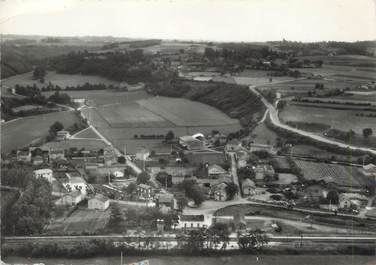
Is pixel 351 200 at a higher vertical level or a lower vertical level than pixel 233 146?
lower

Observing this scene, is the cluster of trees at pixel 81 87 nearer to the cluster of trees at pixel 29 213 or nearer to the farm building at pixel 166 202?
the farm building at pixel 166 202

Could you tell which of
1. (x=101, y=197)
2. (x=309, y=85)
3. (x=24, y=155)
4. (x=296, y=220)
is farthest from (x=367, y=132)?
(x=24, y=155)

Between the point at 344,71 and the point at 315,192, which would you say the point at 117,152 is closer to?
the point at 315,192

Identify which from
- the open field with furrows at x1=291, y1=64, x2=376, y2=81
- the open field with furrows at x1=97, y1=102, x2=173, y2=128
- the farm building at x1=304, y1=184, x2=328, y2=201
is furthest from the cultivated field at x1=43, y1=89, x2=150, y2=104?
the farm building at x1=304, y1=184, x2=328, y2=201

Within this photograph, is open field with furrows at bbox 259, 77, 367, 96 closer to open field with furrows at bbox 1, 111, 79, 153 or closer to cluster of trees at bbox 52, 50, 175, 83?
cluster of trees at bbox 52, 50, 175, 83

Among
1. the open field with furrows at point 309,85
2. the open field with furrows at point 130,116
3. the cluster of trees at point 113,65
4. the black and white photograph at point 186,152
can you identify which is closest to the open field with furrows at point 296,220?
the black and white photograph at point 186,152

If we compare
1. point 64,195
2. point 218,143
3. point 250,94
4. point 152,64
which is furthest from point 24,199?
point 250,94
